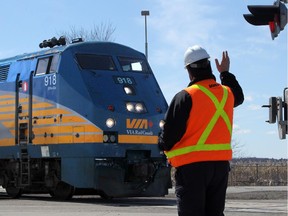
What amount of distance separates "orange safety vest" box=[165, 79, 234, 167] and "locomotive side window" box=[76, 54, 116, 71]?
10.6 meters

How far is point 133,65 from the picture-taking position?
17.0m

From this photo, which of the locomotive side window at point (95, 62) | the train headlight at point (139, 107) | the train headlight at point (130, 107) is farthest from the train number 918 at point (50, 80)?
the train headlight at point (139, 107)

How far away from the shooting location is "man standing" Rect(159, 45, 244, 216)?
5.27m

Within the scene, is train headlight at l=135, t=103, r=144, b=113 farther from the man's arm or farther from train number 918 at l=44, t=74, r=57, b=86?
the man's arm

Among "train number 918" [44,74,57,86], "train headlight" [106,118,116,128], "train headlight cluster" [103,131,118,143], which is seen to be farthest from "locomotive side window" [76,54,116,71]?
"train headlight cluster" [103,131,118,143]

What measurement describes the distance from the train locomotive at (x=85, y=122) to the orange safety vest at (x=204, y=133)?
32.1ft

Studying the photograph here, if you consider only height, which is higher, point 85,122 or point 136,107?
point 136,107

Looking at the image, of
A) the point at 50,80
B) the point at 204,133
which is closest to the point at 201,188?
the point at 204,133

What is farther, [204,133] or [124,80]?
[124,80]

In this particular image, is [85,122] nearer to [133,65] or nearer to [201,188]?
[133,65]

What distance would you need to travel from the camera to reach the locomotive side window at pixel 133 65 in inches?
658

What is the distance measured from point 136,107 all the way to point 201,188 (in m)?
10.6

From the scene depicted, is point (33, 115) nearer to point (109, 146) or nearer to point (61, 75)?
point (61, 75)

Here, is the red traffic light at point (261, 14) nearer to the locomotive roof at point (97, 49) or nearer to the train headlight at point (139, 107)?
the train headlight at point (139, 107)
